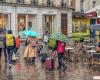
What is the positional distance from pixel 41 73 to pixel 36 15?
36858mm

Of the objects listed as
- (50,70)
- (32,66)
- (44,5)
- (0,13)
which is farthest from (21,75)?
(44,5)

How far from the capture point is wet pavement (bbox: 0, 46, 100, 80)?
18516mm

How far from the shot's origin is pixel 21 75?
758 inches

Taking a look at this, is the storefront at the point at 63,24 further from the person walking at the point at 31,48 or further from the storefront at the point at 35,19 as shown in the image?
the person walking at the point at 31,48

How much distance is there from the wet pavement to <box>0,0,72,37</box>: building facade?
93.6 ft

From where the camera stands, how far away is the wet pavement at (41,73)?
18.5 meters

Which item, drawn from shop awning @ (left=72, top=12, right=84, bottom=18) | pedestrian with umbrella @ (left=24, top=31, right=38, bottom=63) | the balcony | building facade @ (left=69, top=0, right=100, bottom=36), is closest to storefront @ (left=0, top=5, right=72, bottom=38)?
the balcony

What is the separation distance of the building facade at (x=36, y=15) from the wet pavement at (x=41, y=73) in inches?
1123

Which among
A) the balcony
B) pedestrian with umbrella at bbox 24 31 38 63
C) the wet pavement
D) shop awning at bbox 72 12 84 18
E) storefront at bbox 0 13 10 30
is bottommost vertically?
the wet pavement

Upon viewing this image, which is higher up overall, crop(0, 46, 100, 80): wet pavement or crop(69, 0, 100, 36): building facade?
crop(69, 0, 100, 36): building facade

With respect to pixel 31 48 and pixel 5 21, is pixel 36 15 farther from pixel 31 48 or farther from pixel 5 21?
pixel 31 48

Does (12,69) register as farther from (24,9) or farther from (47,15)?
(47,15)

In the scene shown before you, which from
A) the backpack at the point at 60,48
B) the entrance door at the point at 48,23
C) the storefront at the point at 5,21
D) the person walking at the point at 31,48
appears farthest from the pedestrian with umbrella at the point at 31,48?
the entrance door at the point at 48,23

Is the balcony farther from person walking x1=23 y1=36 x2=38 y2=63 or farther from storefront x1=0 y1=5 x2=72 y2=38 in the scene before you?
person walking x1=23 y1=36 x2=38 y2=63
